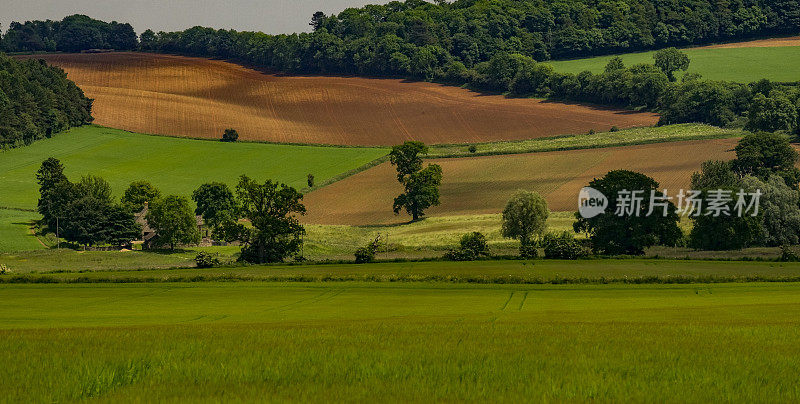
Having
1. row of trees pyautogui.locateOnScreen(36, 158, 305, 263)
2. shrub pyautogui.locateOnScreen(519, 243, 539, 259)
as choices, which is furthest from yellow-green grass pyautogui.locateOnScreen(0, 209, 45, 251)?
shrub pyautogui.locateOnScreen(519, 243, 539, 259)

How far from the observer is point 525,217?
385ft

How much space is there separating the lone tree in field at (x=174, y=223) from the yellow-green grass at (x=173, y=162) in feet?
106

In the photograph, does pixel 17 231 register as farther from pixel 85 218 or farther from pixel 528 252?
pixel 528 252

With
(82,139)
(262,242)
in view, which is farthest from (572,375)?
(82,139)

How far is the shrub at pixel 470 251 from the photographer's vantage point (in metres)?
93.2

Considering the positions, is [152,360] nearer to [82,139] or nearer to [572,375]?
[572,375]

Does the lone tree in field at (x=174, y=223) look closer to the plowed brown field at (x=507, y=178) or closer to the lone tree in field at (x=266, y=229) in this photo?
the lone tree in field at (x=266, y=229)

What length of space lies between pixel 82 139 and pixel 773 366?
19573 cm

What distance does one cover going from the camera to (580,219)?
110 meters

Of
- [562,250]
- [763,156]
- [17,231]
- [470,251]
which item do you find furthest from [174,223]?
[763,156]

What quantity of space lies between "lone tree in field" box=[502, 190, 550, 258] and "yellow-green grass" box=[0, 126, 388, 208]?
59129mm

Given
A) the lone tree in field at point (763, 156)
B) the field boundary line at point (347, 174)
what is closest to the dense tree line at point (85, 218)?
the field boundary line at point (347, 174)

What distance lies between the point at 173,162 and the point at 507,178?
71203mm

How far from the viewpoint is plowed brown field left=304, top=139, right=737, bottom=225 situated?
14712cm
